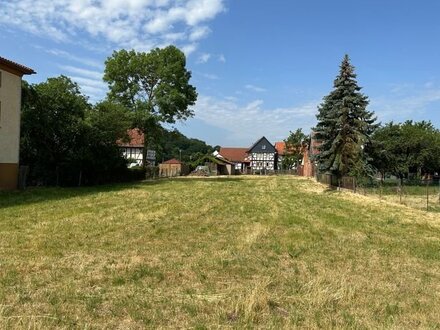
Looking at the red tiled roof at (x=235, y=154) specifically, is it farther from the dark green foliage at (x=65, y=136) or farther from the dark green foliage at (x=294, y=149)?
the dark green foliage at (x=65, y=136)

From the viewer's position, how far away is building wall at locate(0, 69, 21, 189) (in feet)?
88.2

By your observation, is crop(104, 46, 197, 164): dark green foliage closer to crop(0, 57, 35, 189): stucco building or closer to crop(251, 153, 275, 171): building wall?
crop(0, 57, 35, 189): stucco building

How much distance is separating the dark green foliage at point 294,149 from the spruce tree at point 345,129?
5545 centimetres

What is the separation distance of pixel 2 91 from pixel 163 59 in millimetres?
24602

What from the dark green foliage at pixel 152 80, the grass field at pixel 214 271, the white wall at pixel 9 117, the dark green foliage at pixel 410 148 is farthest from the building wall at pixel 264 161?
the grass field at pixel 214 271

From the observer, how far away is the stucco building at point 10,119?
26.8 metres

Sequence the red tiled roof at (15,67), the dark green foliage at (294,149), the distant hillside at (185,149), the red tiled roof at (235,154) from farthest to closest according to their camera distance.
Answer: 1. the distant hillside at (185,149)
2. the red tiled roof at (235,154)
3. the dark green foliage at (294,149)
4. the red tiled roof at (15,67)

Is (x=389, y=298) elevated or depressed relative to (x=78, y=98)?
depressed

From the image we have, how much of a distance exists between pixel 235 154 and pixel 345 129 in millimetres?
84394

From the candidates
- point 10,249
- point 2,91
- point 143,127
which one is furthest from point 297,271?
point 143,127

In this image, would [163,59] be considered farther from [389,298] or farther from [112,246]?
[389,298]

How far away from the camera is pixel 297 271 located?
847 centimetres

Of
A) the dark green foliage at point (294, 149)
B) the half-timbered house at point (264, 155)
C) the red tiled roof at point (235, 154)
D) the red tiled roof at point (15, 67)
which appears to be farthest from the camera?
the red tiled roof at point (235, 154)

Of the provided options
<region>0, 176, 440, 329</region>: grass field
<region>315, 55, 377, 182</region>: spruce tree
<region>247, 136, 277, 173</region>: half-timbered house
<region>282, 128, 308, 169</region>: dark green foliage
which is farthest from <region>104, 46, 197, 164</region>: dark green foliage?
<region>247, 136, 277, 173</region>: half-timbered house
